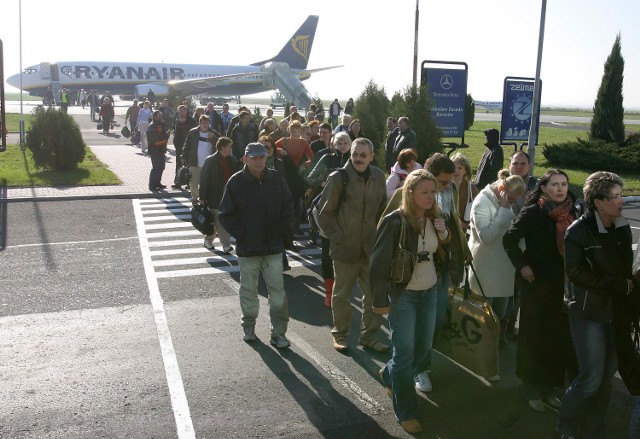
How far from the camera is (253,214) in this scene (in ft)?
21.0

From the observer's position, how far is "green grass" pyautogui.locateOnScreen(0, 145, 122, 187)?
1748 cm

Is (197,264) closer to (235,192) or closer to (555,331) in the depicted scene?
(235,192)

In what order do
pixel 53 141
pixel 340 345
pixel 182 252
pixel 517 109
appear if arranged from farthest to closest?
pixel 53 141, pixel 517 109, pixel 182 252, pixel 340 345

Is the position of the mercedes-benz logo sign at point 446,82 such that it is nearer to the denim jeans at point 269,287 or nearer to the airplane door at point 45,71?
the denim jeans at point 269,287

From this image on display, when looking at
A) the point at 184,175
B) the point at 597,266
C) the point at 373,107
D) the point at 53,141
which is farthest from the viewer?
the point at 373,107

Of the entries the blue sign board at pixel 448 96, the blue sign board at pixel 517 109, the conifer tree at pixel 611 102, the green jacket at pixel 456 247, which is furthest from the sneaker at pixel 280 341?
the conifer tree at pixel 611 102

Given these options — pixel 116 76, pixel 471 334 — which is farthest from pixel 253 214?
pixel 116 76

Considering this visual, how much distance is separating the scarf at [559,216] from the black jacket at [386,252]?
1.08m

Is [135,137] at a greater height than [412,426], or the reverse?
[135,137]

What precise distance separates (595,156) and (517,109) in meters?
9.19

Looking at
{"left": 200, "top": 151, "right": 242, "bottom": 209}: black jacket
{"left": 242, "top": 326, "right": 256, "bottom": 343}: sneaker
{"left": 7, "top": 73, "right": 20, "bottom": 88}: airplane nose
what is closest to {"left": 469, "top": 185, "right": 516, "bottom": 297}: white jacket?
{"left": 242, "top": 326, "right": 256, "bottom": 343}: sneaker

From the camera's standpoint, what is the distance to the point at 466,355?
211 inches

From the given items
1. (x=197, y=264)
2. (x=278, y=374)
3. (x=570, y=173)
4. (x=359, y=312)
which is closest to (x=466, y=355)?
(x=278, y=374)

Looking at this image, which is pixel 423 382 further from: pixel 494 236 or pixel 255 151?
pixel 255 151
